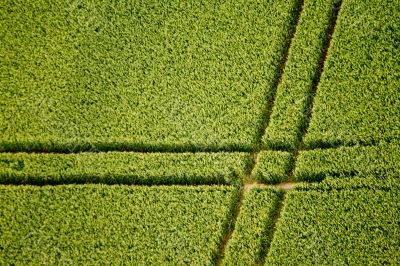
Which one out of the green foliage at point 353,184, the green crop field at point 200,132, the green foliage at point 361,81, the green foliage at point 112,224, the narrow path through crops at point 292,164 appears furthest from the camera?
the green foliage at point 361,81

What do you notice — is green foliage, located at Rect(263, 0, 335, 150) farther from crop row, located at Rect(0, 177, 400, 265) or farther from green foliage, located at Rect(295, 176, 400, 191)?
crop row, located at Rect(0, 177, 400, 265)

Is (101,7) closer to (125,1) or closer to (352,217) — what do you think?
(125,1)

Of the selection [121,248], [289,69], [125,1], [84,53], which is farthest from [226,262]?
[125,1]

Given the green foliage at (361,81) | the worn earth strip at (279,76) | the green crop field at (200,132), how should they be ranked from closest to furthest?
the green crop field at (200,132) < the green foliage at (361,81) < the worn earth strip at (279,76)

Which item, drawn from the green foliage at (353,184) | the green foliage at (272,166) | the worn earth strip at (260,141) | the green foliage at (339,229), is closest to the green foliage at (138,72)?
the worn earth strip at (260,141)

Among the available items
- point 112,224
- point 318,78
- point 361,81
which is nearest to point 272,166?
point 318,78

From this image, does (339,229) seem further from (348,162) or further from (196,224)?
(196,224)

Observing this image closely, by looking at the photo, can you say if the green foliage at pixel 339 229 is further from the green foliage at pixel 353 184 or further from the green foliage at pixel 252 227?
the green foliage at pixel 252 227
